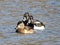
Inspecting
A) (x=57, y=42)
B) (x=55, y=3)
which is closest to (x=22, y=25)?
(x=57, y=42)

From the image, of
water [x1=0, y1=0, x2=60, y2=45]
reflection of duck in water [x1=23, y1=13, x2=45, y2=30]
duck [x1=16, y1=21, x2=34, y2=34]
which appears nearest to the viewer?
water [x1=0, y1=0, x2=60, y2=45]

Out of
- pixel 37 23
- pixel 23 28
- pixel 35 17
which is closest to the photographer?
pixel 23 28

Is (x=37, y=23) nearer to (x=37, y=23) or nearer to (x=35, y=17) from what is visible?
(x=37, y=23)

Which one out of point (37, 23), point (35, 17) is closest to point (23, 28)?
point (37, 23)

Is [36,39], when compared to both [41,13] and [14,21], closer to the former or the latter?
[14,21]

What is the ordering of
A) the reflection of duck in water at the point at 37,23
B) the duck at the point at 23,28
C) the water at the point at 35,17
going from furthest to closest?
the reflection of duck in water at the point at 37,23, the duck at the point at 23,28, the water at the point at 35,17

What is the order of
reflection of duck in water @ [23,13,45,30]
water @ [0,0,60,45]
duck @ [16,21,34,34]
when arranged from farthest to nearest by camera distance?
reflection of duck in water @ [23,13,45,30], duck @ [16,21,34,34], water @ [0,0,60,45]

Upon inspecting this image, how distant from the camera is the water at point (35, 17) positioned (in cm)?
1401

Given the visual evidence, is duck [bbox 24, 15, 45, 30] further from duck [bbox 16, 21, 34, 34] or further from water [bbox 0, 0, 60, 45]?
duck [bbox 16, 21, 34, 34]

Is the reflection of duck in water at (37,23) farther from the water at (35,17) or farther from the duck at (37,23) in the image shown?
Answer: the water at (35,17)

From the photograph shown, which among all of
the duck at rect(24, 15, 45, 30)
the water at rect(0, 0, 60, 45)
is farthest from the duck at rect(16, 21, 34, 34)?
the duck at rect(24, 15, 45, 30)

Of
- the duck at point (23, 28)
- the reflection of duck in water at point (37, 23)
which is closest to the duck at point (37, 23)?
the reflection of duck in water at point (37, 23)

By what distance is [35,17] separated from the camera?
18688mm

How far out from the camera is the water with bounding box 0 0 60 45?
14.0 m
